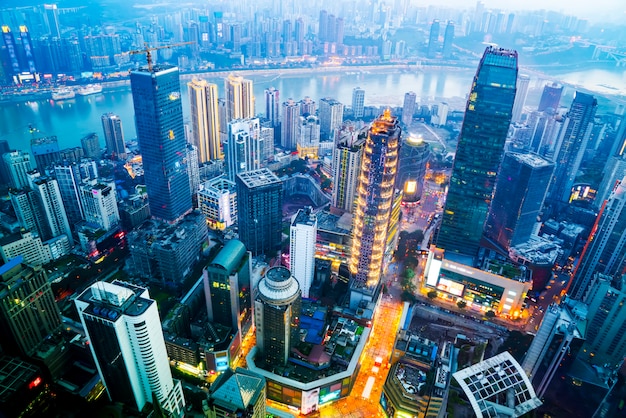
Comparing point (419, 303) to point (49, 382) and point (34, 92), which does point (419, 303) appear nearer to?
point (49, 382)

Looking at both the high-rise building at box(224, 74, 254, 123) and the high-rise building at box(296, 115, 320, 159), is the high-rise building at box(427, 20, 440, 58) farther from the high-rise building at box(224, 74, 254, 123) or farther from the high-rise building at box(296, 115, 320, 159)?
the high-rise building at box(224, 74, 254, 123)

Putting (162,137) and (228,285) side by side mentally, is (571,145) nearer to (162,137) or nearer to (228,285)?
(228,285)

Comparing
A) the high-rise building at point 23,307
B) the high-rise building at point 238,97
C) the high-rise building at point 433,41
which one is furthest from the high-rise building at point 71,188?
the high-rise building at point 433,41

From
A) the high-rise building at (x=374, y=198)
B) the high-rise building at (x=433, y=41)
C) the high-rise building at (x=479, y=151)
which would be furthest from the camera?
the high-rise building at (x=433, y=41)

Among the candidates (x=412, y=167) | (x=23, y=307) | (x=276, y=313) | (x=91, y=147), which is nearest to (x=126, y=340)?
(x=276, y=313)

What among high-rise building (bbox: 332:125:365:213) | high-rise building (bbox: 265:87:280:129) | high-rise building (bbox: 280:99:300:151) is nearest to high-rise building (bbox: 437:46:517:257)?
high-rise building (bbox: 332:125:365:213)

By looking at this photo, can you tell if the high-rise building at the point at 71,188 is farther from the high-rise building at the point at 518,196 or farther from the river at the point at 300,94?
the high-rise building at the point at 518,196
